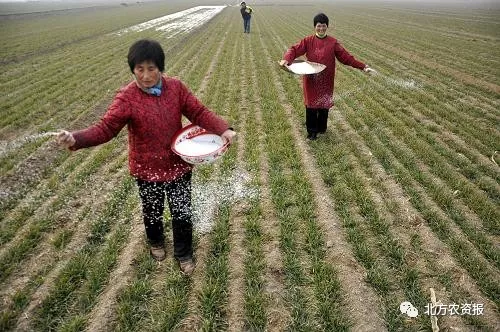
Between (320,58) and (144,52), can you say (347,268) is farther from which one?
(320,58)

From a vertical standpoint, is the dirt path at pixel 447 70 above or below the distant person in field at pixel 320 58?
below

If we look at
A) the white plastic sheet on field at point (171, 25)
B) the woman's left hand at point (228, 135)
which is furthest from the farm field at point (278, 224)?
the white plastic sheet on field at point (171, 25)

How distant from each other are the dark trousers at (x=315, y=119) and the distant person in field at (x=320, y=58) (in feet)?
0.23

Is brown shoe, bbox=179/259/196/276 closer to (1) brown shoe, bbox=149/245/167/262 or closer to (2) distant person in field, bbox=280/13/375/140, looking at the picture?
(1) brown shoe, bbox=149/245/167/262

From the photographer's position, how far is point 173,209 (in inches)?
128

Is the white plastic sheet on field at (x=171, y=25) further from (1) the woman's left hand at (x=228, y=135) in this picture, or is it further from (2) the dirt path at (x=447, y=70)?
(1) the woman's left hand at (x=228, y=135)

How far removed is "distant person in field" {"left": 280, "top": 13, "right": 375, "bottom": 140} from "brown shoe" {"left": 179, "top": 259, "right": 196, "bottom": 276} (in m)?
3.50

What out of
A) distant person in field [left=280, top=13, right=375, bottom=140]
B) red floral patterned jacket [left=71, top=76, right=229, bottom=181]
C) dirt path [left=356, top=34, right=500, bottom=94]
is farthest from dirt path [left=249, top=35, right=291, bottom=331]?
dirt path [left=356, top=34, right=500, bottom=94]

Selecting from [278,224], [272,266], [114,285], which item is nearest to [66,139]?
[114,285]

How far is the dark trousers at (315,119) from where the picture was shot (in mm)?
6384

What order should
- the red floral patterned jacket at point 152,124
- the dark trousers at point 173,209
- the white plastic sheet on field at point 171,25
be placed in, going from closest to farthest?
the red floral patterned jacket at point 152,124 → the dark trousers at point 173,209 → the white plastic sheet on field at point 171,25

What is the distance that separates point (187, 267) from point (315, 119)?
3.86 metres

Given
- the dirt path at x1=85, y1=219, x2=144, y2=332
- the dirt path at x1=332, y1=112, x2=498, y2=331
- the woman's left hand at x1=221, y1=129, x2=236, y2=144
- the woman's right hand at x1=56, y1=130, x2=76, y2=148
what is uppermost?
the woman's right hand at x1=56, y1=130, x2=76, y2=148

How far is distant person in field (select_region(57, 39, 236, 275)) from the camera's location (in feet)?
8.85
